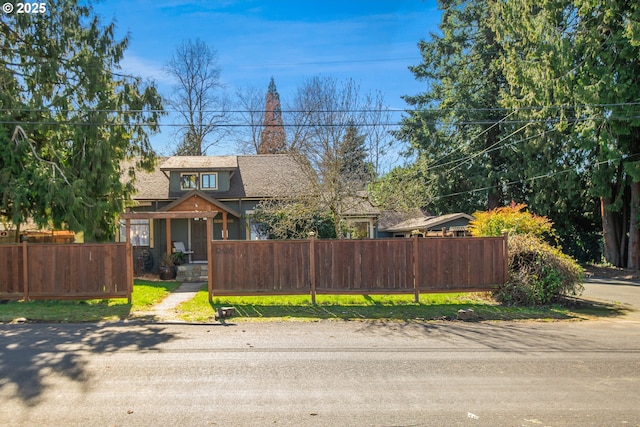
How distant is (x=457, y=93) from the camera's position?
30.4 m

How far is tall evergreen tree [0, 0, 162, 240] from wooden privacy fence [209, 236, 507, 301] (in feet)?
16.2

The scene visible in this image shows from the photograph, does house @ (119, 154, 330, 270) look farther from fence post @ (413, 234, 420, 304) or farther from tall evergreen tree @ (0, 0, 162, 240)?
fence post @ (413, 234, 420, 304)

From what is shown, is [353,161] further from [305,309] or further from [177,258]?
[177,258]

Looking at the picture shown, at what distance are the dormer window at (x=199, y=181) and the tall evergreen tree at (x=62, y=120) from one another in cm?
692

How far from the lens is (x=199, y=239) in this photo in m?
21.3

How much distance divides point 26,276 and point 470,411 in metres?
11.6

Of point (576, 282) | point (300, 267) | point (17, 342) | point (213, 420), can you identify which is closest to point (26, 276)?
point (17, 342)

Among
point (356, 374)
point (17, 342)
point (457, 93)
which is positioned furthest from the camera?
point (457, 93)

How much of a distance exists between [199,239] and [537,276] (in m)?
14.6

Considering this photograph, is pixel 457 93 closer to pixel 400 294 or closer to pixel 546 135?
pixel 546 135

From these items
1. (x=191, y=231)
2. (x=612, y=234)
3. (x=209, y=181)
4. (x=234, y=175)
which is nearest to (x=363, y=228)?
(x=234, y=175)

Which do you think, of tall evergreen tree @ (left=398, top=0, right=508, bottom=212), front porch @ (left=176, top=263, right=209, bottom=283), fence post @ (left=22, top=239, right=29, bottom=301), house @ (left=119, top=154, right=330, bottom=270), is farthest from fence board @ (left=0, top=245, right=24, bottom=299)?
tall evergreen tree @ (left=398, top=0, right=508, bottom=212)

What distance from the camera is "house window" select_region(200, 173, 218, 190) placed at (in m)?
22.0

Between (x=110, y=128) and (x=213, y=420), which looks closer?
(x=213, y=420)
